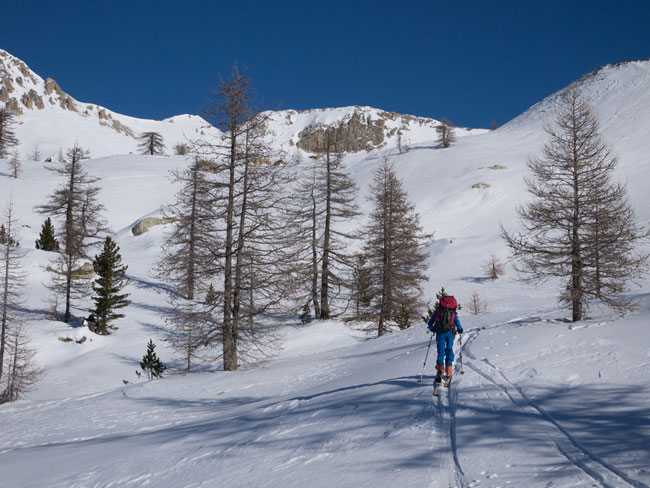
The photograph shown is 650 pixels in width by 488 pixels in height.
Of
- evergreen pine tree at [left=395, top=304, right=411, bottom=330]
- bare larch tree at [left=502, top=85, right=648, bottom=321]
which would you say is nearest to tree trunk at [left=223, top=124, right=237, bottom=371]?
bare larch tree at [left=502, top=85, right=648, bottom=321]

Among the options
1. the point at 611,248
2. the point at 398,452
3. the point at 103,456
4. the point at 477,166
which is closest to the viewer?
the point at 398,452

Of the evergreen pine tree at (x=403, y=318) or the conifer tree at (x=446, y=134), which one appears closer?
the evergreen pine tree at (x=403, y=318)

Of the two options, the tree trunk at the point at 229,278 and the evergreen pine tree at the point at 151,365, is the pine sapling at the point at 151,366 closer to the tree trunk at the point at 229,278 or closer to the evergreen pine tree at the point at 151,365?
the evergreen pine tree at the point at 151,365

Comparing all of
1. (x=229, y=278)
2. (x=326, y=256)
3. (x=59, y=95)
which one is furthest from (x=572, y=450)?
(x=59, y=95)

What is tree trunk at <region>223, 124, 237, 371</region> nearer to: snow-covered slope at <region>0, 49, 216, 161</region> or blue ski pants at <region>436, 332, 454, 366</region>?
blue ski pants at <region>436, 332, 454, 366</region>

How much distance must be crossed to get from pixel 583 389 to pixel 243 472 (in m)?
5.34

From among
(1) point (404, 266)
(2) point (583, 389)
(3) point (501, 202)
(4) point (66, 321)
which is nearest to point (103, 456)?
(2) point (583, 389)

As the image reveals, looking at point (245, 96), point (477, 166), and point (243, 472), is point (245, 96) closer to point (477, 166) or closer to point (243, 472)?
point (243, 472)

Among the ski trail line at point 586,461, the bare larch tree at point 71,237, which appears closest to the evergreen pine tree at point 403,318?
the ski trail line at point 586,461

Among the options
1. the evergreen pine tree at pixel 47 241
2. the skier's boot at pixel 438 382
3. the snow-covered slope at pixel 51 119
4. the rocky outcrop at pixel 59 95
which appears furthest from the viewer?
the rocky outcrop at pixel 59 95

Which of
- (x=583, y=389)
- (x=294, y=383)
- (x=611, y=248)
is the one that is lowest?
(x=294, y=383)

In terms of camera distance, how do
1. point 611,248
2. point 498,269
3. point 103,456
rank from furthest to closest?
point 498,269
point 611,248
point 103,456

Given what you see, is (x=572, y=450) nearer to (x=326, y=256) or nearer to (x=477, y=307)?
(x=326, y=256)

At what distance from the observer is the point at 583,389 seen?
592 centimetres
